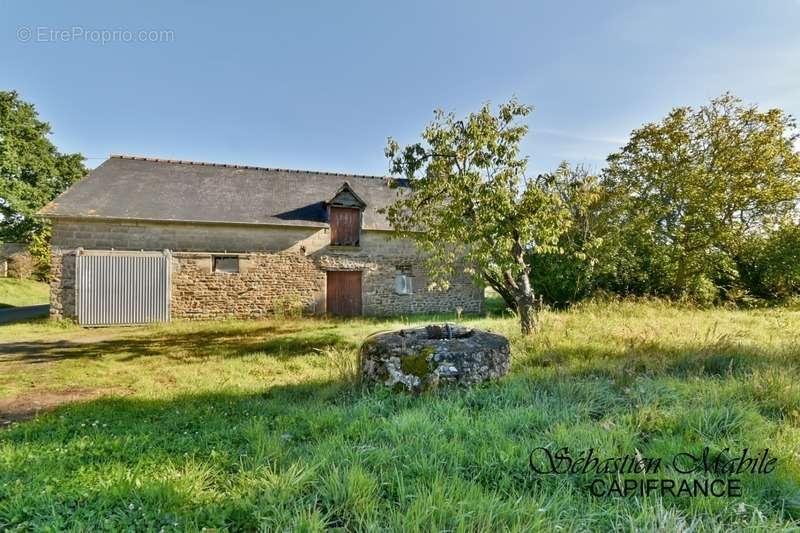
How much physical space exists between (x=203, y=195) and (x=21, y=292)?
54.1 ft

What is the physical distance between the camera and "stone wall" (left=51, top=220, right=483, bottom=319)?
11992 mm

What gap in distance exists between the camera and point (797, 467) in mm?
2219

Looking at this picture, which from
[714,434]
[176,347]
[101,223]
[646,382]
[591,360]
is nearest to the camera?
[714,434]

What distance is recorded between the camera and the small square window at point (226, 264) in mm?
13227

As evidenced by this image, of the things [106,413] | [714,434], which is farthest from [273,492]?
[106,413]

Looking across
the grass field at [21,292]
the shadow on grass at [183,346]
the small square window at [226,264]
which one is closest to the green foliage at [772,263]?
the shadow on grass at [183,346]

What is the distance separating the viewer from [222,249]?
13234 millimetres

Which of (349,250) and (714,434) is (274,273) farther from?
(714,434)

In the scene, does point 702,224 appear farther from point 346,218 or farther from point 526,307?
point 346,218

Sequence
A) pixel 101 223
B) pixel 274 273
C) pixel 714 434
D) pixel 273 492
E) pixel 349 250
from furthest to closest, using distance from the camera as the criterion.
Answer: pixel 349 250 → pixel 274 273 → pixel 101 223 → pixel 714 434 → pixel 273 492

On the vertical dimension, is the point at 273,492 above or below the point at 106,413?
above

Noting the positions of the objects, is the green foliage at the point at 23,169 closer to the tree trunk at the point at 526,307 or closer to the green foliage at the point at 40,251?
the green foliage at the point at 40,251

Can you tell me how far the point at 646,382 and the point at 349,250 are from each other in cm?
1198

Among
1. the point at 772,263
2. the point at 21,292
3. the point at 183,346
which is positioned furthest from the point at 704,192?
the point at 21,292
